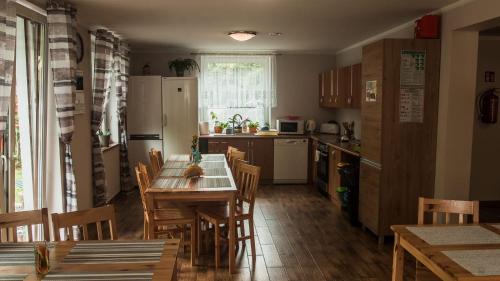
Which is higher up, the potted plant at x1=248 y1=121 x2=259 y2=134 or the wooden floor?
the potted plant at x1=248 y1=121 x2=259 y2=134

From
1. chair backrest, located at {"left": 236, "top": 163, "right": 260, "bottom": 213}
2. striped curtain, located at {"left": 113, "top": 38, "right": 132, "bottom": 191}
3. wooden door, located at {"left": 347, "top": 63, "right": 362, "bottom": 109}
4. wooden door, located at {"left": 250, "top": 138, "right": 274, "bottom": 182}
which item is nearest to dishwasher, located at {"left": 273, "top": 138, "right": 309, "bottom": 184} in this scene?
wooden door, located at {"left": 250, "top": 138, "right": 274, "bottom": 182}

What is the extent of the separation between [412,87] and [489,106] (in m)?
2.12

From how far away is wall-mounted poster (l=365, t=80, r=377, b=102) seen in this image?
4.26 m

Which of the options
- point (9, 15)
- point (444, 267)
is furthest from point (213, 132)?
point (444, 267)

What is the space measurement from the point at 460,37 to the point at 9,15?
3.76 m

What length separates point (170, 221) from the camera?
3.61m

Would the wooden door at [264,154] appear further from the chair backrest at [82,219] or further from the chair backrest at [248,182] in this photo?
the chair backrest at [82,219]

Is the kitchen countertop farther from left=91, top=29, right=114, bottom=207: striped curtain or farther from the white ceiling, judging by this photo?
left=91, top=29, right=114, bottom=207: striped curtain

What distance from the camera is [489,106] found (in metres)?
5.52

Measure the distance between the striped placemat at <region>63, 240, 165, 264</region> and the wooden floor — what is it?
1.38 m

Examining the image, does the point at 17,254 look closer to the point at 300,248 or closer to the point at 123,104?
the point at 300,248

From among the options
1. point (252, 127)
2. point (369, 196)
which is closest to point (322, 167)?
point (252, 127)

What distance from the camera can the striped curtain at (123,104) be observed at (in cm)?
616

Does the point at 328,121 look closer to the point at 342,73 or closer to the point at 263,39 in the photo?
the point at 342,73
